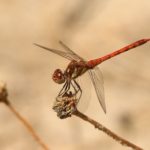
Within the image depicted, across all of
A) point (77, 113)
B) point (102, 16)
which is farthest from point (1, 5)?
point (77, 113)

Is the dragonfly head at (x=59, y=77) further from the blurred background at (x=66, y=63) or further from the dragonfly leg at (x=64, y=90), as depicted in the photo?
the blurred background at (x=66, y=63)

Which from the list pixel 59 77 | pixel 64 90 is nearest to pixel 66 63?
pixel 59 77

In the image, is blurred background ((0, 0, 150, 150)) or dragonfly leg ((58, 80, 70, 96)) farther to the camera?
blurred background ((0, 0, 150, 150))

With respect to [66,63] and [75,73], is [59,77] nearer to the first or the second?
[75,73]

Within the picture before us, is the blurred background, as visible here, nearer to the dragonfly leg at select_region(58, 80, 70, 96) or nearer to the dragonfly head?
the dragonfly head

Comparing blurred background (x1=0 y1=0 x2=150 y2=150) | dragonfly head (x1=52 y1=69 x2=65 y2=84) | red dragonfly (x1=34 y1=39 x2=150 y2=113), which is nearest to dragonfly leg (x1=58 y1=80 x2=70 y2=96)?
red dragonfly (x1=34 y1=39 x2=150 y2=113)

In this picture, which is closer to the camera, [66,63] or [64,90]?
[64,90]

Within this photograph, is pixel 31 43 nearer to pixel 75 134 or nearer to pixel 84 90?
pixel 75 134

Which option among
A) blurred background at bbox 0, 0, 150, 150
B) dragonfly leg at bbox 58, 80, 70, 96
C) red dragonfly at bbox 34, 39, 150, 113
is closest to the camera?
dragonfly leg at bbox 58, 80, 70, 96
